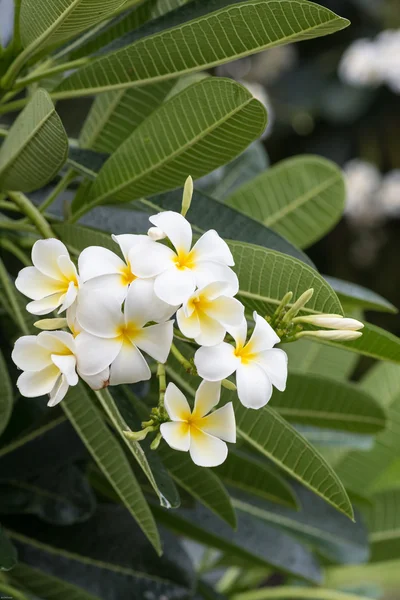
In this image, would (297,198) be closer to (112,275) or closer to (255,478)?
(255,478)

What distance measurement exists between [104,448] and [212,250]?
0.16m

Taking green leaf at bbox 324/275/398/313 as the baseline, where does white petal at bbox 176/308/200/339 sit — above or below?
above

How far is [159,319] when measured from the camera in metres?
0.34

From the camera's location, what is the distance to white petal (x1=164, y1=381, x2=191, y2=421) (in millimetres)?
364

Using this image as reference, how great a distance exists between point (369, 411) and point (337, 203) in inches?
7.5

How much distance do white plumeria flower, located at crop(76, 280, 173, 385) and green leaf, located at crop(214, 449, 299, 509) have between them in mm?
251

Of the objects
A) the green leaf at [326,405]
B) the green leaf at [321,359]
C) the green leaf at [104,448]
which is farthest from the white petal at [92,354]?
the green leaf at [321,359]

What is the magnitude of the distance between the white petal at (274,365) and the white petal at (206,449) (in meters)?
0.04

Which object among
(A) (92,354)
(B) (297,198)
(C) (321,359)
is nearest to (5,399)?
(A) (92,354)

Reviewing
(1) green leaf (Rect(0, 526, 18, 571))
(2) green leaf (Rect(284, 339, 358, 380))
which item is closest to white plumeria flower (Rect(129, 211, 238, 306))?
Answer: (1) green leaf (Rect(0, 526, 18, 571))

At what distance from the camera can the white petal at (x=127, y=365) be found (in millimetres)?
345

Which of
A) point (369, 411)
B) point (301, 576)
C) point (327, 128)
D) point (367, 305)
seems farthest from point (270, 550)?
point (327, 128)

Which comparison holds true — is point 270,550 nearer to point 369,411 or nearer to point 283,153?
point 369,411

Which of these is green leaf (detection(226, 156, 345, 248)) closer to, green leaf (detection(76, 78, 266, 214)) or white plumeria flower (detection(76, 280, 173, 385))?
green leaf (detection(76, 78, 266, 214))
